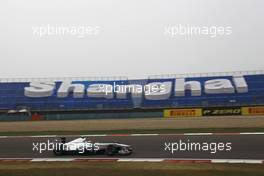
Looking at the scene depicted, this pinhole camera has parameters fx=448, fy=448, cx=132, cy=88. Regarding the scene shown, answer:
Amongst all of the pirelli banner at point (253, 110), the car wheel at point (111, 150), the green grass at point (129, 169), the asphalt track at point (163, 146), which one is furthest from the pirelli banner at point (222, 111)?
the green grass at point (129, 169)

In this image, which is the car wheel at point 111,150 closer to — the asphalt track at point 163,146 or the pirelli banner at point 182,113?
the asphalt track at point 163,146

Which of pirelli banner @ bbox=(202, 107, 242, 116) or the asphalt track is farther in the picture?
pirelli banner @ bbox=(202, 107, 242, 116)

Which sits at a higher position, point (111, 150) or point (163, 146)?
point (111, 150)

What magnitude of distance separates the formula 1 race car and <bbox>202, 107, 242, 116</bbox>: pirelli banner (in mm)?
21288

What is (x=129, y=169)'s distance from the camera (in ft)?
43.5

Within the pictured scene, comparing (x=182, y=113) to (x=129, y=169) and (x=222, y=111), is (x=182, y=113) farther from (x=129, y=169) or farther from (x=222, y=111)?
(x=129, y=169)

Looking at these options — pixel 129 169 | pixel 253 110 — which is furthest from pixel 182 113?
pixel 129 169

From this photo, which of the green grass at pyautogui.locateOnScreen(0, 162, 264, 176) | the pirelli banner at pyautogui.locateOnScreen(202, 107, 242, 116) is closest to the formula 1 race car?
the green grass at pyautogui.locateOnScreen(0, 162, 264, 176)

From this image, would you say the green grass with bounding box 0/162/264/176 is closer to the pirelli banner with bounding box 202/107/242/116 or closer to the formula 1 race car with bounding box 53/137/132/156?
the formula 1 race car with bounding box 53/137/132/156

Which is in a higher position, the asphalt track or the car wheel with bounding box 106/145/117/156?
the car wheel with bounding box 106/145/117/156

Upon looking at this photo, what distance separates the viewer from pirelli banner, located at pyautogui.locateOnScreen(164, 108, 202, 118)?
3725 cm

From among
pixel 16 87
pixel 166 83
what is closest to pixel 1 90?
pixel 16 87

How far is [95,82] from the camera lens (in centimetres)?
5434

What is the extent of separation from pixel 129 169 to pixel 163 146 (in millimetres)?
5381
